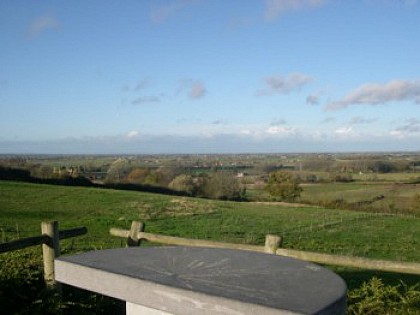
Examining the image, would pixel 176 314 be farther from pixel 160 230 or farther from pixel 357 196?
pixel 357 196

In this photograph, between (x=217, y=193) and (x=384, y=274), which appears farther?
(x=217, y=193)

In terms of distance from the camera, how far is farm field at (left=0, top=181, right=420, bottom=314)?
21.8 meters

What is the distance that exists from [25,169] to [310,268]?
57.0 m

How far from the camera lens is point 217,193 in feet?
196

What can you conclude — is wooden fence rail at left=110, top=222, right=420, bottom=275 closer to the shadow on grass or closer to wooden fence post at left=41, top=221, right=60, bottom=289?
wooden fence post at left=41, top=221, right=60, bottom=289

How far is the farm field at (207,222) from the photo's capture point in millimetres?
21844

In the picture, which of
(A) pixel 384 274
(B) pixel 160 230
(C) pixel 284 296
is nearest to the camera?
(C) pixel 284 296

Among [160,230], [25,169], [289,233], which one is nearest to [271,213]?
[289,233]

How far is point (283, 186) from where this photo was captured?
6044 centimetres

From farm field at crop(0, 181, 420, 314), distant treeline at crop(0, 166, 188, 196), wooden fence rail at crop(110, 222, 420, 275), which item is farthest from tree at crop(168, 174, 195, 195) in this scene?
wooden fence rail at crop(110, 222, 420, 275)

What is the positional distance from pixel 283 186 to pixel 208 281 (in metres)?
57.7

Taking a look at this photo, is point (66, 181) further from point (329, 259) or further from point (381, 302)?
point (381, 302)

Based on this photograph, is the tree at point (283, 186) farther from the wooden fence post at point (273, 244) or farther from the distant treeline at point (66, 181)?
the wooden fence post at point (273, 244)

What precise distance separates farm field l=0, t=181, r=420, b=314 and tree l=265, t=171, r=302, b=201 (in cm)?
1625
